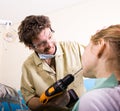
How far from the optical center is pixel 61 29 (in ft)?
9.69

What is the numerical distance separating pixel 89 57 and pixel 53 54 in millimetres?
772

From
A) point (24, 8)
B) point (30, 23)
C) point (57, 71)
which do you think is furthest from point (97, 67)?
point (24, 8)

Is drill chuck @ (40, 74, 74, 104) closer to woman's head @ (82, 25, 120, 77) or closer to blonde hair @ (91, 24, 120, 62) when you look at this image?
woman's head @ (82, 25, 120, 77)

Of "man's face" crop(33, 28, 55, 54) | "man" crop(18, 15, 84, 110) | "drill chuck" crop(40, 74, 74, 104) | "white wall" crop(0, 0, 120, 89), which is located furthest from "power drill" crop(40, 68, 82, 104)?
"white wall" crop(0, 0, 120, 89)

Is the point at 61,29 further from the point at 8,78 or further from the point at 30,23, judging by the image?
the point at 30,23

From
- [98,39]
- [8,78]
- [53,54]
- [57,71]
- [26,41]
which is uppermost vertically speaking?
[98,39]

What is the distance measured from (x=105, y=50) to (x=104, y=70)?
7cm

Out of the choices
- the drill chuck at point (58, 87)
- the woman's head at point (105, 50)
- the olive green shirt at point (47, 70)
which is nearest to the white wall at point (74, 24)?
the olive green shirt at point (47, 70)

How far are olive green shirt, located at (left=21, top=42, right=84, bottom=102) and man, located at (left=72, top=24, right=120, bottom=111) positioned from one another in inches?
26.4

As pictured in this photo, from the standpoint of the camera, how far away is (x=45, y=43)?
1584 millimetres

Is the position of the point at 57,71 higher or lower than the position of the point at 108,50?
lower

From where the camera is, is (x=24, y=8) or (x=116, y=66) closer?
(x=116, y=66)

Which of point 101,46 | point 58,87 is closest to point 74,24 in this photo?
point 58,87

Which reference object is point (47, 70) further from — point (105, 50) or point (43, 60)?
point (105, 50)
